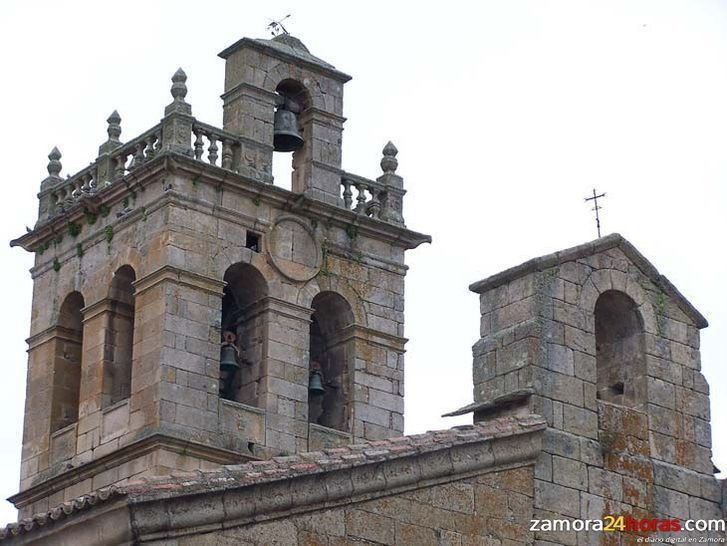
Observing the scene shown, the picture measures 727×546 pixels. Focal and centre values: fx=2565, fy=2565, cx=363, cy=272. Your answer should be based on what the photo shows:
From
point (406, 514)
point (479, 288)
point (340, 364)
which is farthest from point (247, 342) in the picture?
point (406, 514)

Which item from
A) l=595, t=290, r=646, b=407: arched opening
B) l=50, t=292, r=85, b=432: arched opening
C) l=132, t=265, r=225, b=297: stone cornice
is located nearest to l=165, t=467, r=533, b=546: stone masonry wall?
l=595, t=290, r=646, b=407: arched opening

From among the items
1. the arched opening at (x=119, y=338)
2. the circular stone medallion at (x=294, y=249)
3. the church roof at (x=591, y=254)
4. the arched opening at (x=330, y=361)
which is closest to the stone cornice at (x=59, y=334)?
the arched opening at (x=119, y=338)

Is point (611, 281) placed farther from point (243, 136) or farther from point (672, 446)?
point (243, 136)

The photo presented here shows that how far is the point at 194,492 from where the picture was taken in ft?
55.4

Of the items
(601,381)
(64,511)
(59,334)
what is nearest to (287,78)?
(59,334)

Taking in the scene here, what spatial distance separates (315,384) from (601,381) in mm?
10612

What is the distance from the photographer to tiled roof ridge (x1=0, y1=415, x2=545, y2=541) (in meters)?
16.9

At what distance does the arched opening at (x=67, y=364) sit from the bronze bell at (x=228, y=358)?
81.3 inches

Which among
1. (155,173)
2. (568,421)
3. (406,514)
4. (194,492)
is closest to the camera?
(194,492)

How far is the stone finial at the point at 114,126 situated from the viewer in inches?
1241

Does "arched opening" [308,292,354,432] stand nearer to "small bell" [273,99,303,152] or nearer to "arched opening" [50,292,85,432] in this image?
"small bell" [273,99,303,152]

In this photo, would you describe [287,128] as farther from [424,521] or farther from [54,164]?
[424,521]

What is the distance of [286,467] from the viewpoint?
695 inches

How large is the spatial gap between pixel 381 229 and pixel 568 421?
12.5 meters
